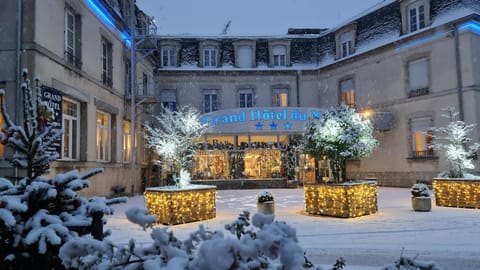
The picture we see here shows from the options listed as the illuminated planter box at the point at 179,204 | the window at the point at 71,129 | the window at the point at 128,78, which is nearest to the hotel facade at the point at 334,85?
the window at the point at 128,78

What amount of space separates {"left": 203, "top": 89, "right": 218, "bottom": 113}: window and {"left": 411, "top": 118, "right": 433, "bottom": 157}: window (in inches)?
459

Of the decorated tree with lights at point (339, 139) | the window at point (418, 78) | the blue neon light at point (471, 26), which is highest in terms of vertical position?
the blue neon light at point (471, 26)

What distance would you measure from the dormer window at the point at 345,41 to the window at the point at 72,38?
1520 cm

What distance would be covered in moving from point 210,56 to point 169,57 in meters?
2.60

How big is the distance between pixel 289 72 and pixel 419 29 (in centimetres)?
835

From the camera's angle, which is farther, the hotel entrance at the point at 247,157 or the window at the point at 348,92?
the window at the point at 348,92

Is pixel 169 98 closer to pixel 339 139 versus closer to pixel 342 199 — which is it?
pixel 339 139

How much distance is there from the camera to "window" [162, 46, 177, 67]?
24875mm

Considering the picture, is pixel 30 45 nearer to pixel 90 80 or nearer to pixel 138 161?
pixel 90 80

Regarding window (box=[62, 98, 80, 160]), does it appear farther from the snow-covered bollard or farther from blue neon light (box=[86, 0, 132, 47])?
the snow-covered bollard

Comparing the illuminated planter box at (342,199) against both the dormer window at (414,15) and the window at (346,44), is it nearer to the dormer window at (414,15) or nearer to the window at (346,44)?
the dormer window at (414,15)

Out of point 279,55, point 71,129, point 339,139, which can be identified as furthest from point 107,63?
point 279,55

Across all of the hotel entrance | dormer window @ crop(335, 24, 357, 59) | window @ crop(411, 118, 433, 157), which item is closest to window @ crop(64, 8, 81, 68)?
the hotel entrance

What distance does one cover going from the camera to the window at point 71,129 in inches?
493
